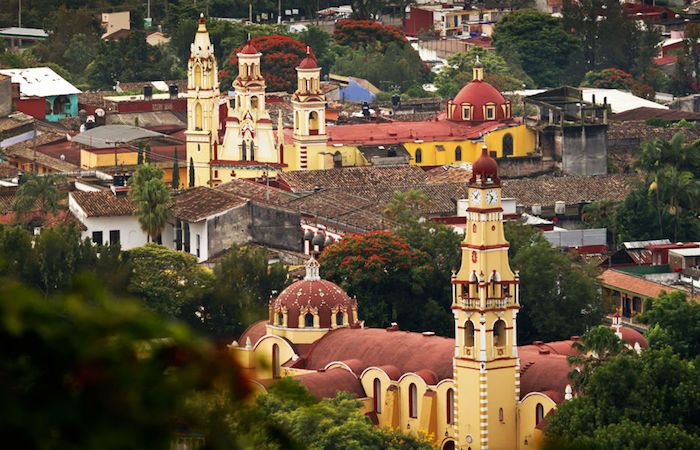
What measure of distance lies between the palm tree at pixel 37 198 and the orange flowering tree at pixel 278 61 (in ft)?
116

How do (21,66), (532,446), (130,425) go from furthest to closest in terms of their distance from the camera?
(21,66) < (532,446) < (130,425)

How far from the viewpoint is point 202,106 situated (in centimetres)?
8062

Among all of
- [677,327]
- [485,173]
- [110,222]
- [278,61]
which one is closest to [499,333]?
[485,173]

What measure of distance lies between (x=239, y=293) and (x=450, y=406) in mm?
11263

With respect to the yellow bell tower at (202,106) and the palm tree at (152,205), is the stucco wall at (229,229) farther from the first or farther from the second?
the yellow bell tower at (202,106)

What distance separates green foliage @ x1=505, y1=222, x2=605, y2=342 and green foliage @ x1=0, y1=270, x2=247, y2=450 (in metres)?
44.9

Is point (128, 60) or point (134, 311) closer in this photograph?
point (134, 311)

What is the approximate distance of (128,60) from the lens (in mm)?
113062

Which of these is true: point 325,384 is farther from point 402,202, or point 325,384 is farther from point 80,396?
point 80,396

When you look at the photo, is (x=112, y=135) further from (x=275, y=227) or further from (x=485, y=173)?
(x=485, y=173)

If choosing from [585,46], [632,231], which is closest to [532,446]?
[632,231]

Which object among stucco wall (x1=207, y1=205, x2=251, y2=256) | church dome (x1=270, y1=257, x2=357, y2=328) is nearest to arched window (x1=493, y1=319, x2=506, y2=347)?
church dome (x1=270, y1=257, x2=357, y2=328)

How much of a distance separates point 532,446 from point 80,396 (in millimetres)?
34716

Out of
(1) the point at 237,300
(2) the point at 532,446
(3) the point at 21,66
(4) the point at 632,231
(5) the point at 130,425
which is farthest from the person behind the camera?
(3) the point at 21,66
